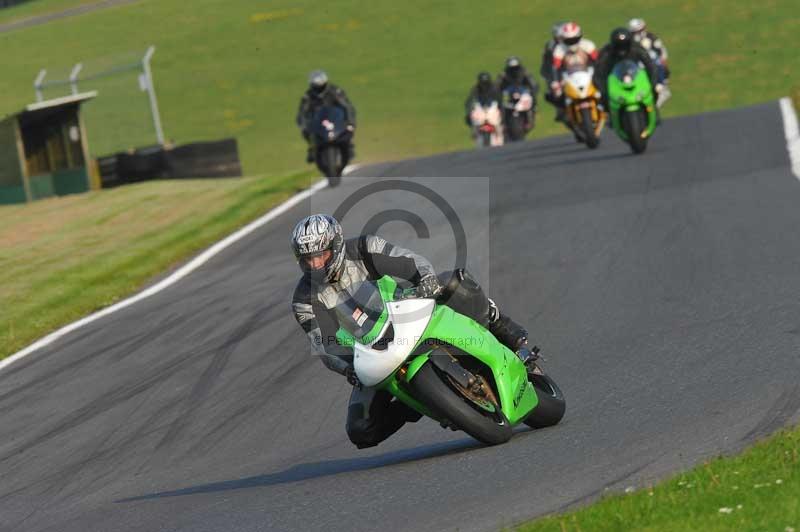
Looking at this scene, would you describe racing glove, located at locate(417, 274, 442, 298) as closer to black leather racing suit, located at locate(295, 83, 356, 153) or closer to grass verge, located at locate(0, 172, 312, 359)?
grass verge, located at locate(0, 172, 312, 359)

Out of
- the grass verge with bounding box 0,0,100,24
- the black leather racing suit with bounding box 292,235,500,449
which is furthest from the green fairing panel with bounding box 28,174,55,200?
the grass verge with bounding box 0,0,100,24

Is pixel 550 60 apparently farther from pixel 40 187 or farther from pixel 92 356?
pixel 92 356

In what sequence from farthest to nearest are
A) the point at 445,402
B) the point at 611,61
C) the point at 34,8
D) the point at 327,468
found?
1. the point at 34,8
2. the point at 611,61
3. the point at 327,468
4. the point at 445,402

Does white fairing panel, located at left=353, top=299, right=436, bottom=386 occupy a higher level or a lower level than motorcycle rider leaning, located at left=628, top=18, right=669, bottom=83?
lower

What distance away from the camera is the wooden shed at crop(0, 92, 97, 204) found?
26469 mm

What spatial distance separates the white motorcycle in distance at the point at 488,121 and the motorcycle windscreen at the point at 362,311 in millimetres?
20850

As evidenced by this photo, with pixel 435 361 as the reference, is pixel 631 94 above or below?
above

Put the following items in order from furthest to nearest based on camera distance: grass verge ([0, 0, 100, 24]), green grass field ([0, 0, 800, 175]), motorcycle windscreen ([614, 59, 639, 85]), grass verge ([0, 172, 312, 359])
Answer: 1. grass verge ([0, 0, 100, 24])
2. green grass field ([0, 0, 800, 175])
3. motorcycle windscreen ([614, 59, 639, 85])
4. grass verge ([0, 172, 312, 359])

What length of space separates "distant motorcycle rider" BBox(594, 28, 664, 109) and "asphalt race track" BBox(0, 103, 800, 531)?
1.34 meters

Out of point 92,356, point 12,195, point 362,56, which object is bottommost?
point 92,356

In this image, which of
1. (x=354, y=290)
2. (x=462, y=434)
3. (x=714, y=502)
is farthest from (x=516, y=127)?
(x=714, y=502)

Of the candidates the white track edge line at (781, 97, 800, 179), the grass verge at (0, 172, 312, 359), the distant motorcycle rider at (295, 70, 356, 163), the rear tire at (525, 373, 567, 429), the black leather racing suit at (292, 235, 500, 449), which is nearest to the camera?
the black leather racing suit at (292, 235, 500, 449)

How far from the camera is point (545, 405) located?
285 inches

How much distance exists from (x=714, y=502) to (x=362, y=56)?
124ft
